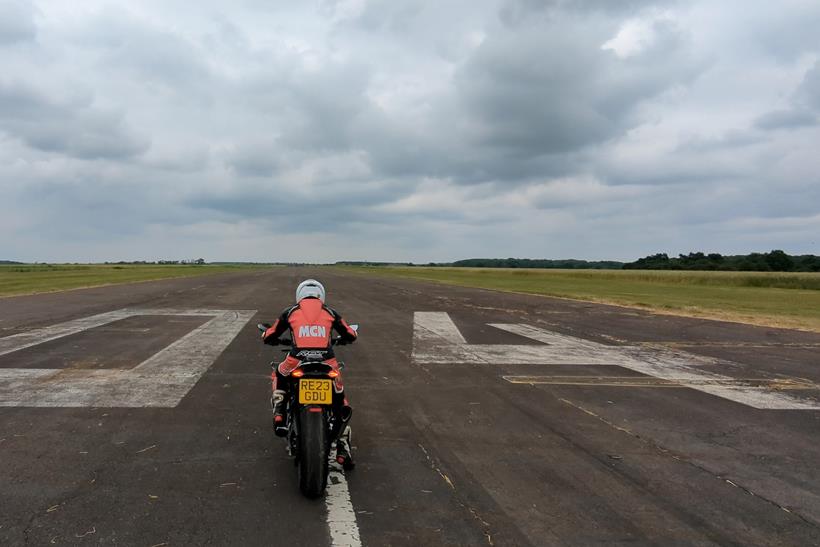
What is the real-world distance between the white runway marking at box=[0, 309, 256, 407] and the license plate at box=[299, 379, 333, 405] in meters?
3.34

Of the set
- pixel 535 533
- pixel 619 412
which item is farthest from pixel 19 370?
pixel 619 412

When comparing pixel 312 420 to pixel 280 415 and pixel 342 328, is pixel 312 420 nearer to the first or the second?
pixel 280 415

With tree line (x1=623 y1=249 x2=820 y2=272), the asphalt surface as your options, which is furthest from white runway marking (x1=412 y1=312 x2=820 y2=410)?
tree line (x1=623 y1=249 x2=820 y2=272)

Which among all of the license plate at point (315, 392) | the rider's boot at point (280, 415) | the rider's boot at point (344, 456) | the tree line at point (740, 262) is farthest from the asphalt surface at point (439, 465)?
the tree line at point (740, 262)

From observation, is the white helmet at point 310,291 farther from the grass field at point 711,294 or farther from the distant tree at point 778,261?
the distant tree at point 778,261

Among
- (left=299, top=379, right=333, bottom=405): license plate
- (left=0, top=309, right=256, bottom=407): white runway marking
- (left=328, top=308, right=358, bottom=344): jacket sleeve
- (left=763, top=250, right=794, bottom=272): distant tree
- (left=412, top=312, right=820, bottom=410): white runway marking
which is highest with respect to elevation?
(left=763, top=250, right=794, bottom=272): distant tree

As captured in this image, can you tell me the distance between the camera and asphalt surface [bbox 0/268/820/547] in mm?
3416

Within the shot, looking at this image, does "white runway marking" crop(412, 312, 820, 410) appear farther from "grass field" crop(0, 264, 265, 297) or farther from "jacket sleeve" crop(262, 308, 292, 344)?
"grass field" crop(0, 264, 265, 297)

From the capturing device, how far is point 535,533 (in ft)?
11.1

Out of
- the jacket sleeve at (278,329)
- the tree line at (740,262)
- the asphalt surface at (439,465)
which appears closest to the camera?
the asphalt surface at (439,465)

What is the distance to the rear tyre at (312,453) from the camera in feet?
12.4

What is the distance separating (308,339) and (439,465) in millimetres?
1734

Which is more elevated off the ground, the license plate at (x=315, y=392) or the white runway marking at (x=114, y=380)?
the license plate at (x=315, y=392)

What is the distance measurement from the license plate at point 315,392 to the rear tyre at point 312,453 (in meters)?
0.10
